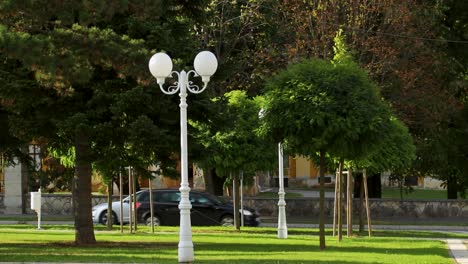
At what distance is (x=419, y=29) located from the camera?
4322 cm

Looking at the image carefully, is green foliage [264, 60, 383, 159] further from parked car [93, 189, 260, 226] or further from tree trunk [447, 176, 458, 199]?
tree trunk [447, 176, 458, 199]

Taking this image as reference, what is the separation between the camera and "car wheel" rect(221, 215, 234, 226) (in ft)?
132

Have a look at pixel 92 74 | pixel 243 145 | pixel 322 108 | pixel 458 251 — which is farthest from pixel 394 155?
pixel 92 74

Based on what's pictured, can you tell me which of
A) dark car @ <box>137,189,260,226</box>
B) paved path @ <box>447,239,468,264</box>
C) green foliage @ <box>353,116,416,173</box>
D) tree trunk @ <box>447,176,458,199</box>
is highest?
green foliage @ <box>353,116,416,173</box>

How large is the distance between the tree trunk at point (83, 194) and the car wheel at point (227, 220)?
42.1 ft

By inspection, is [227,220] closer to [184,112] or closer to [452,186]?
→ [452,186]

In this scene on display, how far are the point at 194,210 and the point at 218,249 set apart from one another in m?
14.7

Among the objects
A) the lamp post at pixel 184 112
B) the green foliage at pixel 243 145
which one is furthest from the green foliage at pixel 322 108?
the green foliage at pixel 243 145

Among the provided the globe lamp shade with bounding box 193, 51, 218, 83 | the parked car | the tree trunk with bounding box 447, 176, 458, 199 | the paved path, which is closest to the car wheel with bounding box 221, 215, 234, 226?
the parked car

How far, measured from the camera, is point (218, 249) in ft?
84.1

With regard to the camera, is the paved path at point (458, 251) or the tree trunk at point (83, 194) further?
the tree trunk at point (83, 194)

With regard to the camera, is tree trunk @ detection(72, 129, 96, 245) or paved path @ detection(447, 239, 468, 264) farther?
tree trunk @ detection(72, 129, 96, 245)

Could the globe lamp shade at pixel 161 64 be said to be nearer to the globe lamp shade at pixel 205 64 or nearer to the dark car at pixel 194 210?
the globe lamp shade at pixel 205 64

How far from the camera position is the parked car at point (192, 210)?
40.2 metres
